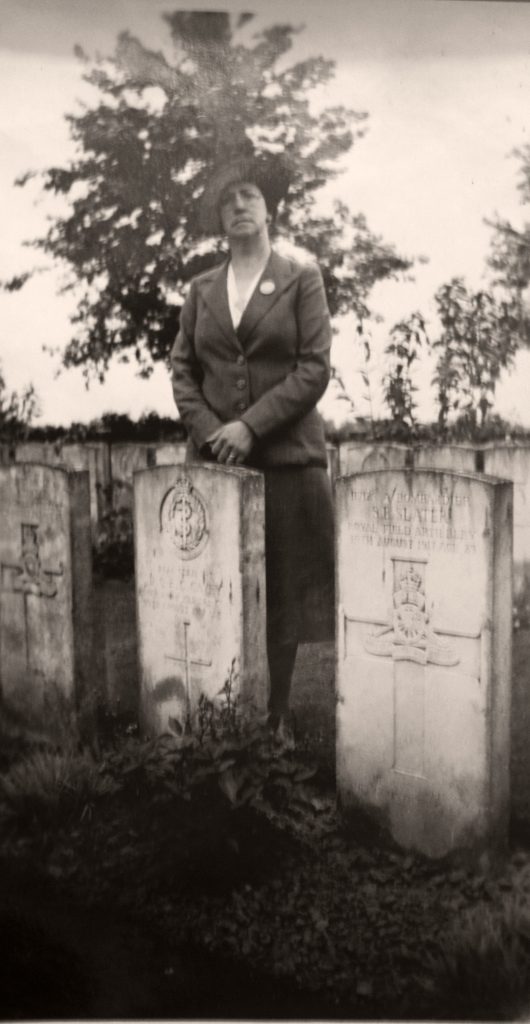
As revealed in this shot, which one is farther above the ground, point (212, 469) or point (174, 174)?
point (174, 174)

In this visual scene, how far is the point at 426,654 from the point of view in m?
3.14

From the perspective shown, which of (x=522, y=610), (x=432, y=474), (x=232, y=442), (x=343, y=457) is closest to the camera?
(x=432, y=474)

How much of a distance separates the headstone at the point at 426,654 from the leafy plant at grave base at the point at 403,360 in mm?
272

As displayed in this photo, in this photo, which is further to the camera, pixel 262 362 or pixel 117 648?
pixel 117 648

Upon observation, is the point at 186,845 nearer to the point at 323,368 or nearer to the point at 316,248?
the point at 323,368

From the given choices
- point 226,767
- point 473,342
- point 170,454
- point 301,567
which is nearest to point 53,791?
point 226,767

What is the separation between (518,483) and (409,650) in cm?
108

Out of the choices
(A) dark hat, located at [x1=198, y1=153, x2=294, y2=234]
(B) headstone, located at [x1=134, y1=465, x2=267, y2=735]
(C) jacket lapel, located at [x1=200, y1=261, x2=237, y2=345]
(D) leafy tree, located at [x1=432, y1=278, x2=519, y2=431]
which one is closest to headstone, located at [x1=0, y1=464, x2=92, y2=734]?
(B) headstone, located at [x1=134, y1=465, x2=267, y2=735]

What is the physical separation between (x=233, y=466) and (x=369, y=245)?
3.12 ft

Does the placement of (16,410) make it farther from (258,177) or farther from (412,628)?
(412,628)

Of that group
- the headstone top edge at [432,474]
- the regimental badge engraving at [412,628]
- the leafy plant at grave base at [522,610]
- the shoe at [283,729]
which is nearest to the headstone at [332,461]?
the headstone top edge at [432,474]

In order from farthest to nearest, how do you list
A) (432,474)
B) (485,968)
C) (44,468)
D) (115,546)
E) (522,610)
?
1. (522,610)
2. (115,546)
3. (44,468)
4. (432,474)
5. (485,968)

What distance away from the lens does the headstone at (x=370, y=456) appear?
10.9ft

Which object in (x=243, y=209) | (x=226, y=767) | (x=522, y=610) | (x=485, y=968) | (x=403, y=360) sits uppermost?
(x=243, y=209)
